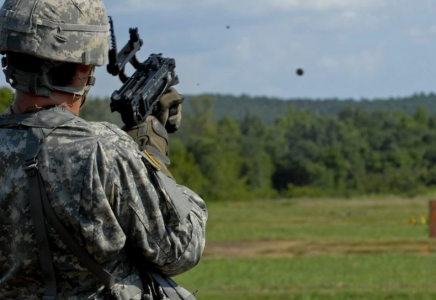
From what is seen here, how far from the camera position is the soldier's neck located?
10.5 feet

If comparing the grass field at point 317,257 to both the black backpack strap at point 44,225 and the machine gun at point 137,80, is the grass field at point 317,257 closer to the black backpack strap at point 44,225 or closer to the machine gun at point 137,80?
the machine gun at point 137,80

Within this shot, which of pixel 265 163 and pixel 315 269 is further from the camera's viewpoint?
pixel 265 163

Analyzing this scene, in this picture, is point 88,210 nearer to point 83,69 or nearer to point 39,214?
point 39,214

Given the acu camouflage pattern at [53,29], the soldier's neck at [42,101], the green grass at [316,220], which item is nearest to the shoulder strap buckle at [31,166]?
the soldier's neck at [42,101]

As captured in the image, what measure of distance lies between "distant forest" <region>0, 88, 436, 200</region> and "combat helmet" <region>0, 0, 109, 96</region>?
208 feet

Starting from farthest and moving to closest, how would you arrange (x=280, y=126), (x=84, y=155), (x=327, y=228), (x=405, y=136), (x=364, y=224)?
1. (x=280, y=126)
2. (x=405, y=136)
3. (x=364, y=224)
4. (x=327, y=228)
5. (x=84, y=155)

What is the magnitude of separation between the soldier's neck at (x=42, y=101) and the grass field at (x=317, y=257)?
1077cm

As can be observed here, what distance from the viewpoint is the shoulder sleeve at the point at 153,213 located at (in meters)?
3.12

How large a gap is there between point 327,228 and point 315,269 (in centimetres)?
1821

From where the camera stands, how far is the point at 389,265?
21391mm

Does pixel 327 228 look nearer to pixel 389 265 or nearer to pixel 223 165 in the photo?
pixel 389 265

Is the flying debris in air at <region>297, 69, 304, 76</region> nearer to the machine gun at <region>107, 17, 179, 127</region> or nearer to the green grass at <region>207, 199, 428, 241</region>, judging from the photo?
the machine gun at <region>107, 17, 179, 127</region>

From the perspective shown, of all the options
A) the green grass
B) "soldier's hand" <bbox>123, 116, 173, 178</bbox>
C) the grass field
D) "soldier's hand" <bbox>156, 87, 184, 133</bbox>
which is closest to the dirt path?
the grass field

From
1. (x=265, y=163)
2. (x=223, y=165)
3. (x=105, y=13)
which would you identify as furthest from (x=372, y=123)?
(x=105, y=13)
